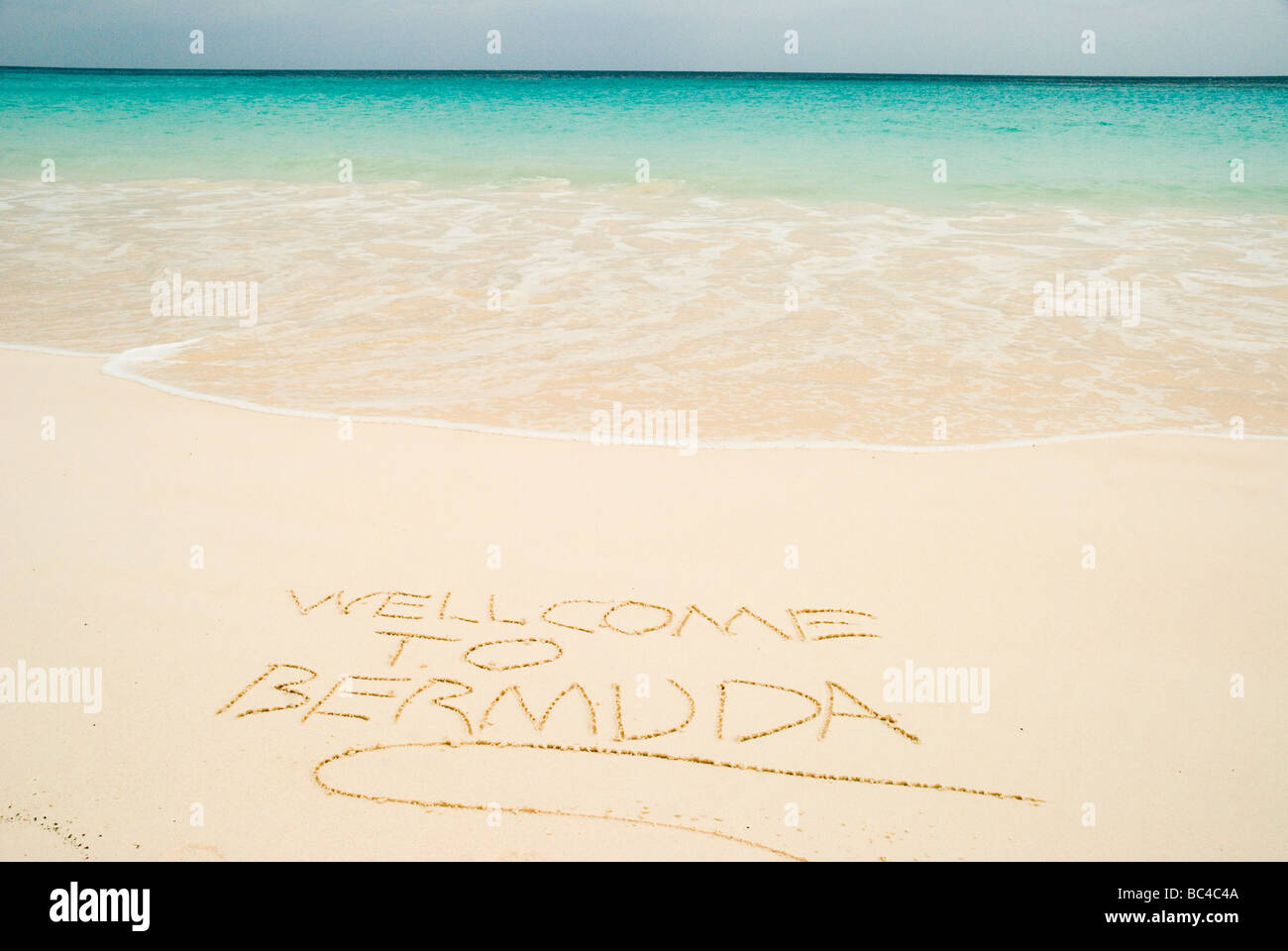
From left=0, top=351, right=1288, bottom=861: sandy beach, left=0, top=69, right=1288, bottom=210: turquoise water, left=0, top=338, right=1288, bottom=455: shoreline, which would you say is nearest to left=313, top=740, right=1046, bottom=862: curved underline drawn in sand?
left=0, top=351, right=1288, bottom=861: sandy beach

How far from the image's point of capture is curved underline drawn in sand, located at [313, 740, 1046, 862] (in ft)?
7.86

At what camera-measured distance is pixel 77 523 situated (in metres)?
3.87

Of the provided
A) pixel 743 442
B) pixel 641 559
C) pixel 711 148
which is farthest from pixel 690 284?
pixel 711 148

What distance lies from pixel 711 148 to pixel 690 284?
13.8 metres

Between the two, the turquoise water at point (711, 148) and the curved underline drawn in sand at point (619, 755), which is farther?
the turquoise water at point (711, 148)

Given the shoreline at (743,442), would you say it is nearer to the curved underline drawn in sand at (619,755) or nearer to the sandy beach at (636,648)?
the sandy beach at (636,648)

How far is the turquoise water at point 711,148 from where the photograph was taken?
15.5m

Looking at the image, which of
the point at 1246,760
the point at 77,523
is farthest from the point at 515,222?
the point at 1246,760

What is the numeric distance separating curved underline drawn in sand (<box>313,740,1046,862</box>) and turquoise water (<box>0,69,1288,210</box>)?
40.1 ft

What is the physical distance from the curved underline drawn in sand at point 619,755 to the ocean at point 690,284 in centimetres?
244

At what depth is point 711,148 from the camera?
2092cm

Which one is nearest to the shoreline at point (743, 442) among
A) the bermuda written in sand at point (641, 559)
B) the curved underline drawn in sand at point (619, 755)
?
the bermuda written in sand at point (641, 559)
